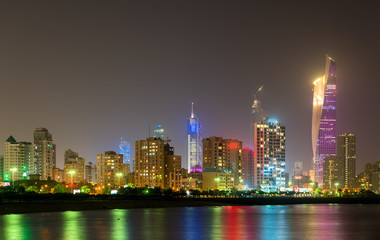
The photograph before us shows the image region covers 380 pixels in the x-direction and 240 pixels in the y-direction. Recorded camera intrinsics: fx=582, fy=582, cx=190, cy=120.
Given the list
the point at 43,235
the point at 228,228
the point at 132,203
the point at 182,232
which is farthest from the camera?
the point at 132,203

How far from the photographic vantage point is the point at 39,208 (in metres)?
107

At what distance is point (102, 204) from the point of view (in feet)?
420

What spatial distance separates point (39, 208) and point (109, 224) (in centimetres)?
3715

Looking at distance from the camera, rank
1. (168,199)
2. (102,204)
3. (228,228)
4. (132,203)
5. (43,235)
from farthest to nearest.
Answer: (168,199) < (132,203) < (102,204) < (228,228) < (43,235)

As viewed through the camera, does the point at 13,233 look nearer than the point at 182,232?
Yes

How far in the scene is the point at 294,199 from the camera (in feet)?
655

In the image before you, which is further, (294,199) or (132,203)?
(294,199)

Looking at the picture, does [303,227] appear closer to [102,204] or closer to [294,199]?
[102,204]

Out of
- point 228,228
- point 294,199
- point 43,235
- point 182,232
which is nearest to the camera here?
point 43,235

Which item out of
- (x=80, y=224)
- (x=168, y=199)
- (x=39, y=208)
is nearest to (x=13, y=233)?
(x=80, y=224)

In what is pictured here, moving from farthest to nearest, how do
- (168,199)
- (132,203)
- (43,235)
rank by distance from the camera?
(168,199), (132,203), (43,235)

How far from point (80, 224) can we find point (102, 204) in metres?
54.9

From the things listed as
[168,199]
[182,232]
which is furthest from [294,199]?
[182,232]

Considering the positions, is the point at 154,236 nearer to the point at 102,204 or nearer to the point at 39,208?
the point at 39,208
